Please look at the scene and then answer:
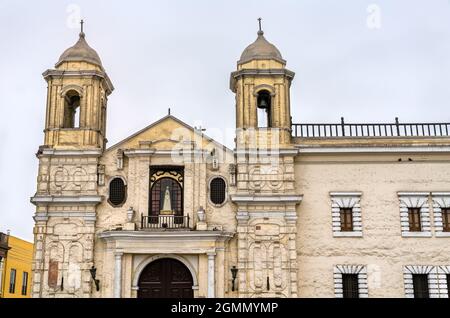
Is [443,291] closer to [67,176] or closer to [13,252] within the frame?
[67,176]

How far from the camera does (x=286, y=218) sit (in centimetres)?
2773

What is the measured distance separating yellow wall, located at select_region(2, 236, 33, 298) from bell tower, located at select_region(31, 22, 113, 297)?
1654 cm

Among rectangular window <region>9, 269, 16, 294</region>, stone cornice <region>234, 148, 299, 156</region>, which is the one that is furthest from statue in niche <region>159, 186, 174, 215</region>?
rectangular window <region>9, 269, 16, 294</region>

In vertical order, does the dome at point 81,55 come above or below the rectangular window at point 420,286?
above

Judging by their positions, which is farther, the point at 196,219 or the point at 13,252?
the point at 13,252

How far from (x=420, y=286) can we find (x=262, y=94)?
35.5 feet

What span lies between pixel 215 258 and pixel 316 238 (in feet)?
14.4

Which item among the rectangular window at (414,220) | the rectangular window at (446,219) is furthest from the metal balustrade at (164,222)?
the rectangular window at (446,219)

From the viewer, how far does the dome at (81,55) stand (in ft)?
98.0

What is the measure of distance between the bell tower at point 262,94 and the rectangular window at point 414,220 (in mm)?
6049

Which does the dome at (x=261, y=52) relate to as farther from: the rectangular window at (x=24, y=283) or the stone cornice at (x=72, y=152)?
the rectangular window at (x=24, y=283)

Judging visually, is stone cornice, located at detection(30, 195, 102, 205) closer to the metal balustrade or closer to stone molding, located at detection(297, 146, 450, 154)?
the metal balustrade
